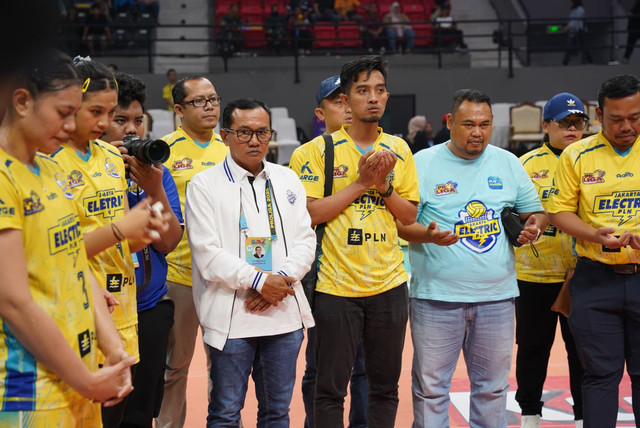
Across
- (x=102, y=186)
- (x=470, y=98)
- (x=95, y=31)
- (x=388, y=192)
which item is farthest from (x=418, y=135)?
(x=102, y=186)

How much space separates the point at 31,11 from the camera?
121 cm

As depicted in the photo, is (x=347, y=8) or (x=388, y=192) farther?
(x=347, y=8)

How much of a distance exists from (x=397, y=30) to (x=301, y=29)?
2.12 meters

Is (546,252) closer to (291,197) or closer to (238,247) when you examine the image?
(291,197)

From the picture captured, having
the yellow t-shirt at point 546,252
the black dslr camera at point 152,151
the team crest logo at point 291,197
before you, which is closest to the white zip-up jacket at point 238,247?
the team crest logo at point 291,197

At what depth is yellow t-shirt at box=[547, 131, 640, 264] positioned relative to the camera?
3852 millimetres

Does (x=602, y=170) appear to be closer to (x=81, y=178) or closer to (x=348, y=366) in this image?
(x=348, y=366)

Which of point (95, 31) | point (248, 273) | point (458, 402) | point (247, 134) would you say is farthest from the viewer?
point (95, 31)

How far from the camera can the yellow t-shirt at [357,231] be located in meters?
3.76

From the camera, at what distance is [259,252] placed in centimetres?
348

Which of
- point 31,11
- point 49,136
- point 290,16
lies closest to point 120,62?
point 290,16

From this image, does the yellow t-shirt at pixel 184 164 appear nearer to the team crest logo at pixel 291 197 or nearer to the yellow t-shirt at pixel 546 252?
the team crest logo at pixel 291 197

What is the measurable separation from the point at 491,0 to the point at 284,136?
759 cm

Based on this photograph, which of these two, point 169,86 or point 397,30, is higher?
point 397,30
